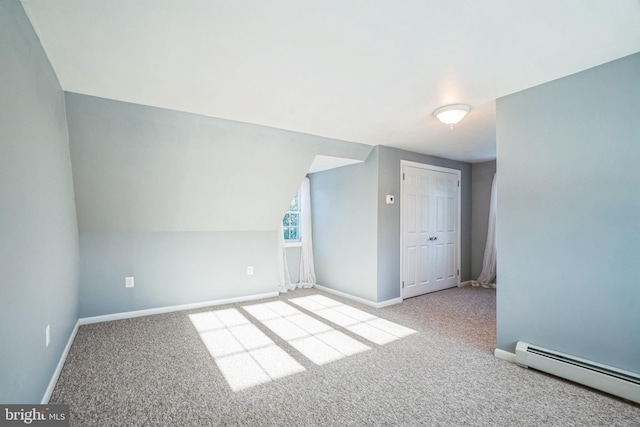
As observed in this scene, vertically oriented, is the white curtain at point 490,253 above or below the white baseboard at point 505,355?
above

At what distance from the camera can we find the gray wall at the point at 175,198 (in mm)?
2869

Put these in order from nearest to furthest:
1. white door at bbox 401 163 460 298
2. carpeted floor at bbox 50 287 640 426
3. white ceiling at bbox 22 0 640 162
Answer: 1. white ceiling at bbox 22 0 640 162
2. carpeted floor at bbox 50 287 640 426
3. white door at bbox 401 163 460 298

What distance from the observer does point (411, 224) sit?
457 cm

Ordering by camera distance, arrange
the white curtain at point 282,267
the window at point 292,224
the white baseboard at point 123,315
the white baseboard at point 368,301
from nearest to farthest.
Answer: the white baseboard at point 123,315
the white baseboard at point 368,301
the white curtain at point 282,267
the window at point 292,224

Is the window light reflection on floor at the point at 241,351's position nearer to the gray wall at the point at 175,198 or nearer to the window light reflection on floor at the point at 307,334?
the window light reflection on floor at the point at 307,334

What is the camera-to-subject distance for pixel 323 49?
1871 mm

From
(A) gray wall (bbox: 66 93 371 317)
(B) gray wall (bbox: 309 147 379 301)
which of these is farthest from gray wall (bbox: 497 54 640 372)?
(A) gray wall (bbox: 66 93 371 317)

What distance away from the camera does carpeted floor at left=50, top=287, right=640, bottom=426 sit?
1.83 meters

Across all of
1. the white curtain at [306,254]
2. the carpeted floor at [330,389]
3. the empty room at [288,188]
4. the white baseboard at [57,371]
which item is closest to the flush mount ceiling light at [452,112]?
the empty room at [288,188]

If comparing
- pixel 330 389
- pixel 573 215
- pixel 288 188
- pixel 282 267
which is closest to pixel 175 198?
pixel 288 188

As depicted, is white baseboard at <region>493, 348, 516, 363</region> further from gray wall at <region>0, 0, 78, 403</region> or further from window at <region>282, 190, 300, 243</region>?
window at <region>282, 190, 300, 243</region>

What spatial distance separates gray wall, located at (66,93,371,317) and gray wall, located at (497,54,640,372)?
209 centimetres

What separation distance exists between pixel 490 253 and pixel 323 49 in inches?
190

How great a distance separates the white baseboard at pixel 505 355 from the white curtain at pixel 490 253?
9.80 ft
